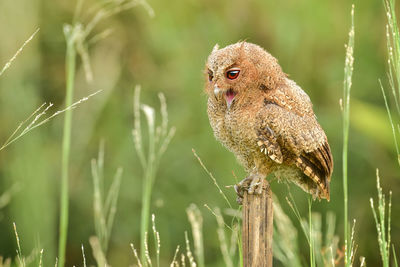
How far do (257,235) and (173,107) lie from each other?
3.71 m

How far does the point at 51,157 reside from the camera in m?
6.09

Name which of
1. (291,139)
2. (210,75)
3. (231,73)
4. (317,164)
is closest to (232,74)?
(231,73)

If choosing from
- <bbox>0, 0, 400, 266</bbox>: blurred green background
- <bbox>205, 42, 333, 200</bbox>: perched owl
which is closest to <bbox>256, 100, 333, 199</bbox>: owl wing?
<bbox>205, 42, 333, 200</bbox>: perched owl

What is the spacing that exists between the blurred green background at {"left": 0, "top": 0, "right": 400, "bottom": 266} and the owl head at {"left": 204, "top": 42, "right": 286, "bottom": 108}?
279 cm

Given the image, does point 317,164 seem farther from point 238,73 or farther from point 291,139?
point 238,73

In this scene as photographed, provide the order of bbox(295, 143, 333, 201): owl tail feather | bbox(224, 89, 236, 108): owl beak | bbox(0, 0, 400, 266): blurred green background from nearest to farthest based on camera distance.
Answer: bbox(224, 89, 236, 108): owl beak < bbox(295, 143, 333, 201): owl tail feather < bbox(0, 0, 400, 266): blurred green background

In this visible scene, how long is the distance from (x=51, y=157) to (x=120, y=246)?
99 centimetres

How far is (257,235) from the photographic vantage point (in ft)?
7.86

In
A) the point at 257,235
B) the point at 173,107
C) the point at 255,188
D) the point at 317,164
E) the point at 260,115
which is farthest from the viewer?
the point at 173,107

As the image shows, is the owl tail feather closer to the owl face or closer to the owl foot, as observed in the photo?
the owl foot

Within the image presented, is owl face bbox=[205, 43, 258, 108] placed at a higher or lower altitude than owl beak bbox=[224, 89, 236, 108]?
higher

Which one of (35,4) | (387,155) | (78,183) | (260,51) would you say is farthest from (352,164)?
(260,51)

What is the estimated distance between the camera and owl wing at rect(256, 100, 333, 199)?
2.65 m

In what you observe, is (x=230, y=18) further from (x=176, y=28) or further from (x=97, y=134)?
(x=97, y=134)
